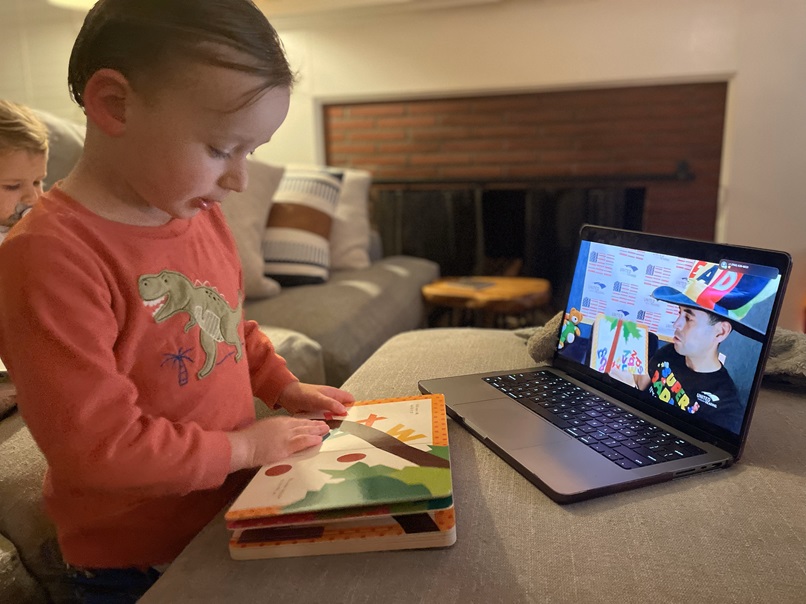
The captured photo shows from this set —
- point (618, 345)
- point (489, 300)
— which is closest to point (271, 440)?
point (618, 345)

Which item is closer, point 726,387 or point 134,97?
point 134,97

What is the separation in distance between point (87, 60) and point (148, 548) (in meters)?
0.48

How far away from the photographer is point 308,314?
1631 millimetres

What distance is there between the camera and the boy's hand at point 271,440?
613 millimetres

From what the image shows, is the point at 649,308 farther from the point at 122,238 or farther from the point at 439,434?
the point at 122,238

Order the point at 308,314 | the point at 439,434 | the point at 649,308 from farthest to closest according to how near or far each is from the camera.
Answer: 1. the point at 308,314
2. the point at 649,308
3. the point at 439,434

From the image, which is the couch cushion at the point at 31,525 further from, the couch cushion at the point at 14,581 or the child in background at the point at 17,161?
the child in background at the point at 17,161

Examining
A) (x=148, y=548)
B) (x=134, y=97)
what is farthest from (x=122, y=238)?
(x=148, y=548)

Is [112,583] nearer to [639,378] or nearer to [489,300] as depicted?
[639,378]

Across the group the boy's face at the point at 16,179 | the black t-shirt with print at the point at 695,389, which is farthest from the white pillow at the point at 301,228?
the black t-shirt with print at the point at 695,389

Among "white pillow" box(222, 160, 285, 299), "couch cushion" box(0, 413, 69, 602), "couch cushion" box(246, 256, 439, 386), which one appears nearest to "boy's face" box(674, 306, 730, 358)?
"couch cushion" box(0, 413, 69, 602)

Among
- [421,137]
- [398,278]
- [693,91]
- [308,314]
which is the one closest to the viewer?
[308,314]

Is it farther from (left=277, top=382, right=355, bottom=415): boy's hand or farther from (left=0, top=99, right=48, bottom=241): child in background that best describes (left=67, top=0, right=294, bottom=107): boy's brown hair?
(left=0, top=99, right=48, bottom=241): child in background

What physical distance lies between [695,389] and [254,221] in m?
1.44
